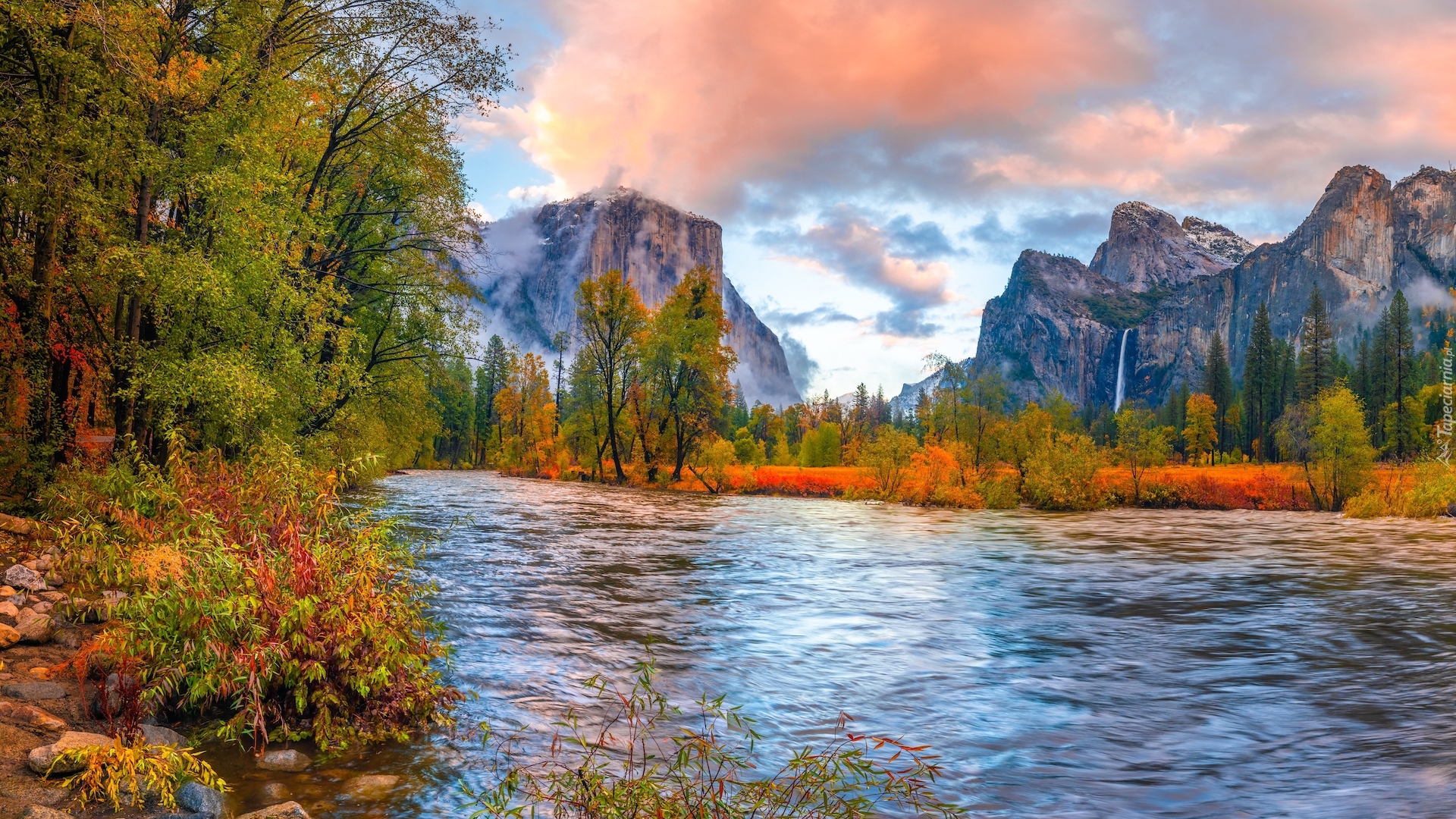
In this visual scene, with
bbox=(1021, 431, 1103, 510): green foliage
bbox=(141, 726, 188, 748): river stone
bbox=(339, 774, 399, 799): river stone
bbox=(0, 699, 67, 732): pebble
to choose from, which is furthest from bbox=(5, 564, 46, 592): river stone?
bbox=(1021, 431, 1103, 510): green foliage

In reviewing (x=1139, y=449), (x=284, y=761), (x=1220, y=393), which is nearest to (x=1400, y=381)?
(x=1220, y=393)

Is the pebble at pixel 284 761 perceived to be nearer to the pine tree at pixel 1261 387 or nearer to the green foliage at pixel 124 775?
the green foliage at pixel 124 775

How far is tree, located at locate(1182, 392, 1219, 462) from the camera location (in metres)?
99.8

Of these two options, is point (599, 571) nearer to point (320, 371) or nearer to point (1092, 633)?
point (320, 371)

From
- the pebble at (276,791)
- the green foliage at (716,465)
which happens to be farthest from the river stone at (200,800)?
the green foliage at (716,465)

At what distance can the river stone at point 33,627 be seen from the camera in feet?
23.5

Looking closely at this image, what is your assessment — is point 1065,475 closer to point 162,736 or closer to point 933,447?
point 933,447

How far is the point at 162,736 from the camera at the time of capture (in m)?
5.60

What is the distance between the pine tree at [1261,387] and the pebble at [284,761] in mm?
112326

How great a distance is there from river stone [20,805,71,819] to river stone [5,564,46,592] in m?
5.97

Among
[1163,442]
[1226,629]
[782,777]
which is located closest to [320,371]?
[782,777]

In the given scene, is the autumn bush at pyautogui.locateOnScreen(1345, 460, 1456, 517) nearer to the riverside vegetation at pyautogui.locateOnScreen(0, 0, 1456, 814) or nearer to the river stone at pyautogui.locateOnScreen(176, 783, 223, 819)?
the riverside vegetation at pyautogui.locateOnScreen(0, 0, 1456, 814)

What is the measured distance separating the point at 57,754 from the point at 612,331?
151ft

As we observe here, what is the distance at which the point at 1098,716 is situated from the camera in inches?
318
